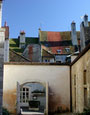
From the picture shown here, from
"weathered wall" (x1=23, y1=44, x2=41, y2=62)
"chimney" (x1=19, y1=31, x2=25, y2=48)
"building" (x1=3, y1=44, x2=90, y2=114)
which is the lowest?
"building" (x1=3, y1=44, x2=90, y2=114)

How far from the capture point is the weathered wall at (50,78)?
13320 millimetres

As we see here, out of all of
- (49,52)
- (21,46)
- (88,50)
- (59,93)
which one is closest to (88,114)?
(88,50)

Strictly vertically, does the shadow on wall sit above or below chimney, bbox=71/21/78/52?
below

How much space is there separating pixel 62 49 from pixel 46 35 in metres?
3.67

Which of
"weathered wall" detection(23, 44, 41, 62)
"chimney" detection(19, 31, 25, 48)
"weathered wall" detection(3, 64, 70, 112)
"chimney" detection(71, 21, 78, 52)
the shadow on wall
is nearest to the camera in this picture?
the shadow on wall

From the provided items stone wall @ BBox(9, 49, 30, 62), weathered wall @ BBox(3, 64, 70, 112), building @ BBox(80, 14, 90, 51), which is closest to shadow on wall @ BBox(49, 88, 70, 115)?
weathered wall @ BBox(3, 64, 70, 112)

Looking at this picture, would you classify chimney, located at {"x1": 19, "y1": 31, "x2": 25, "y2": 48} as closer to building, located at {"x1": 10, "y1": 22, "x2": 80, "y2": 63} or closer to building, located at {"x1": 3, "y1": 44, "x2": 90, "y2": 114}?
building, located at {"x1": 10, "y1": 22, "x2": 80, "y2": 63}

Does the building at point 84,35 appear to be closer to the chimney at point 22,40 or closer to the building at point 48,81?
the chimney at point 22,40

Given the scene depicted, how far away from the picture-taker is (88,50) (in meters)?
8.46

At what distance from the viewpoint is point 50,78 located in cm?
1354

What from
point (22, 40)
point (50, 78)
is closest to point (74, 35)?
point (22, 40)

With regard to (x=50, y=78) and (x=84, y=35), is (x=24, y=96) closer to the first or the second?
(x=50, y=78)

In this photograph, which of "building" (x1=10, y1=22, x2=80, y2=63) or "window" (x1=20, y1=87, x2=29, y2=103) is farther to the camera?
"building" (x1=10, y1=22, x2=80, y2=63)

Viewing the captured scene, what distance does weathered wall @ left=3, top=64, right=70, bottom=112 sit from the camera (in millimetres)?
13320
